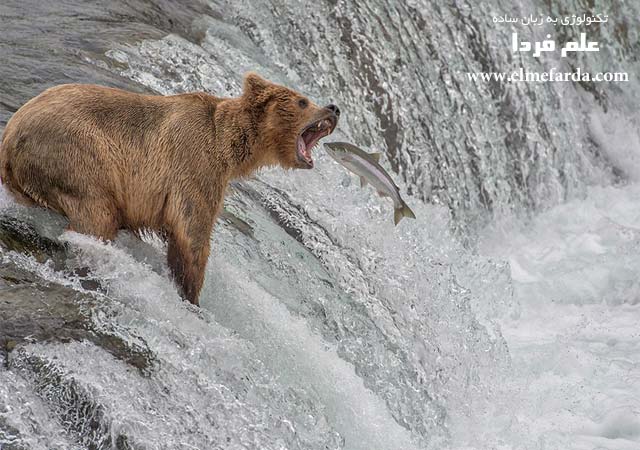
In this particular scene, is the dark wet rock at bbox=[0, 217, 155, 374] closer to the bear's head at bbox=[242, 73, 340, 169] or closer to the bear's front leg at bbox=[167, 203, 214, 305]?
the bear's front leg at bbox=[167, 203, 214, 305]

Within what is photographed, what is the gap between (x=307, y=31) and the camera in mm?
8094

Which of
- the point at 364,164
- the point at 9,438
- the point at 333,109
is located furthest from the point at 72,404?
the point at 364,164

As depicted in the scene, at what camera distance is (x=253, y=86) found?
4371 mm

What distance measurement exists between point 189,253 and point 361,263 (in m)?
Result: 1.84

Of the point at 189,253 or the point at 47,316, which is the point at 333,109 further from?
the point at 47,316

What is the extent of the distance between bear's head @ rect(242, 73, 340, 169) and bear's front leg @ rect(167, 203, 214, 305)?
0.51 meters

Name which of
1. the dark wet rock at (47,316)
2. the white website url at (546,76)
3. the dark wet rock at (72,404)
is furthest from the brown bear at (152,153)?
the white website url at (546,76)

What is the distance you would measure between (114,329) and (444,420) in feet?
7.68

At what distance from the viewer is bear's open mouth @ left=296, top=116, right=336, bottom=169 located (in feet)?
14.5

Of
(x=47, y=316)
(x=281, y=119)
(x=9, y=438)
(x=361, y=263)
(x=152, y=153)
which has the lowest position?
(x=361, y=263)

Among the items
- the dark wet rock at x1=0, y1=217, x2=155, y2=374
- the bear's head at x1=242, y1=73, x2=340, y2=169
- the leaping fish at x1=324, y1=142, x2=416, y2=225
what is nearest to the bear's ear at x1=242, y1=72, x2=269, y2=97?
the bear's head at x1=242, y1=73, x2=340, y2=169

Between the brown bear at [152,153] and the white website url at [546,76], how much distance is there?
501cm

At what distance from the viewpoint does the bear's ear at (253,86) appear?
14.3ft

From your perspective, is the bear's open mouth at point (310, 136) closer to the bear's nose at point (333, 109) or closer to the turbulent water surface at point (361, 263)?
the bear's nose at point (333, 109)
